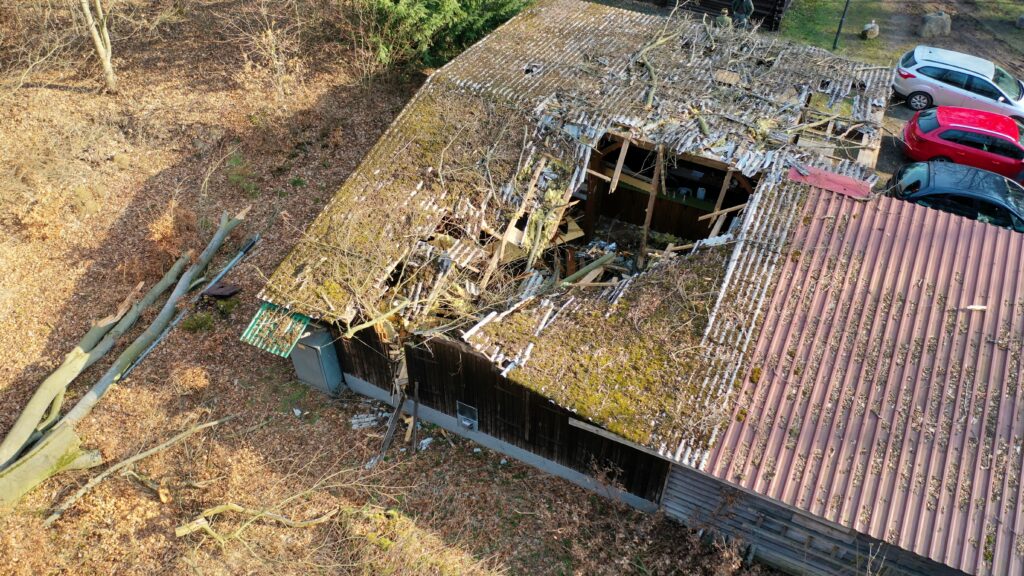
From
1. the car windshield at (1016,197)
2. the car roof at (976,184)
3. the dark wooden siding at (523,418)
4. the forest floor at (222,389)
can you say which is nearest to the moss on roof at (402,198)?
the dark wooden siding at (523,418)

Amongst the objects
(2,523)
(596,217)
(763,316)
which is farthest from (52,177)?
(763,316)

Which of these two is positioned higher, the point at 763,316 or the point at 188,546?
the point at 763,316

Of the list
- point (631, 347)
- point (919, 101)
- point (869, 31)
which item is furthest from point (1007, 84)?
point (631, 347)

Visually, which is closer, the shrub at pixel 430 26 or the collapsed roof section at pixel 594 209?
the collapsed roof section at pixel 594 209

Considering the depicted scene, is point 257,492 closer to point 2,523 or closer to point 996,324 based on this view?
point 2,523

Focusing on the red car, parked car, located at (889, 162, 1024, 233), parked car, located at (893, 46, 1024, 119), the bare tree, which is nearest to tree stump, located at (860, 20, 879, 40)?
parked car, located at (893, 46, 1024, 119)

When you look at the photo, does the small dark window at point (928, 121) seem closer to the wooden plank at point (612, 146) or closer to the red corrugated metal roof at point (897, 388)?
the red corrugated metal roof at point (897, 388)

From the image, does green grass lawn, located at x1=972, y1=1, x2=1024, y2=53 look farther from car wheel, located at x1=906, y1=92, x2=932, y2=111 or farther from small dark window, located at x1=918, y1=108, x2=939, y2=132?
small dark window, located at x1=918, y1=108, x2=939, y2=132
